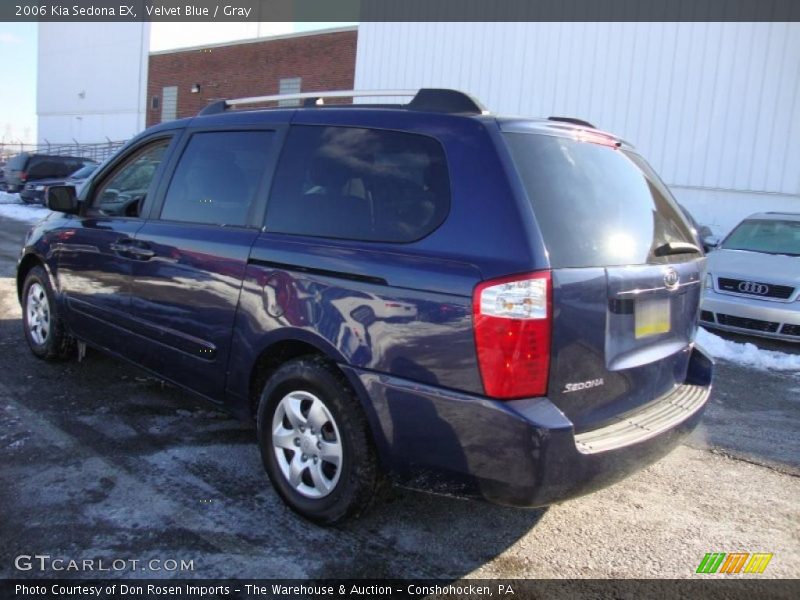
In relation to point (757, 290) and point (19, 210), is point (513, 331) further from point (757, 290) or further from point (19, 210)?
point (19, 210)

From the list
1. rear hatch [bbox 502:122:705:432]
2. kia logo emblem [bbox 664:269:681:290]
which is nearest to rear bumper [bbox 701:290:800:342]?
rear hatch [bbox 502:122:705:432]

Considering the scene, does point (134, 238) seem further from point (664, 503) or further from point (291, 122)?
point (664, 503)

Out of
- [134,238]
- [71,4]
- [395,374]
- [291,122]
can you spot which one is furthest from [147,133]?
[71,4]

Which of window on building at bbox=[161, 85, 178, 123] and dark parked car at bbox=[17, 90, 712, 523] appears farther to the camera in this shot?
window on building at bbox=[161, 85, 178, 123]

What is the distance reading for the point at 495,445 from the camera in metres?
2.43

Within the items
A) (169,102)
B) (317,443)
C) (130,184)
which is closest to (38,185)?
(169,102)

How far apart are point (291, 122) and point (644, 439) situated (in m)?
2.22

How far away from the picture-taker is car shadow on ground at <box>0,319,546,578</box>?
280cm

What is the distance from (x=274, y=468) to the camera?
125 inches

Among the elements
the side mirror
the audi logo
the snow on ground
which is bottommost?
the snow on ground

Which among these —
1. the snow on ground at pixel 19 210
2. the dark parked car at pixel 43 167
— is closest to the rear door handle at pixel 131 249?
the snow on ground at pixel 19 210

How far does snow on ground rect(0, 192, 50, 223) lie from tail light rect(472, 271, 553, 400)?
1697 cm

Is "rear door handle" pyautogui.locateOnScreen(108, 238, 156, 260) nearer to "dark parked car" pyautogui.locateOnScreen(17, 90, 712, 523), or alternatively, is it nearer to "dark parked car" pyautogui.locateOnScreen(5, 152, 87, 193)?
"dark parked car" pyautogui.locateOnScreen(17, 90, 712, 523)

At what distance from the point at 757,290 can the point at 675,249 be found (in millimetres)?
4887
